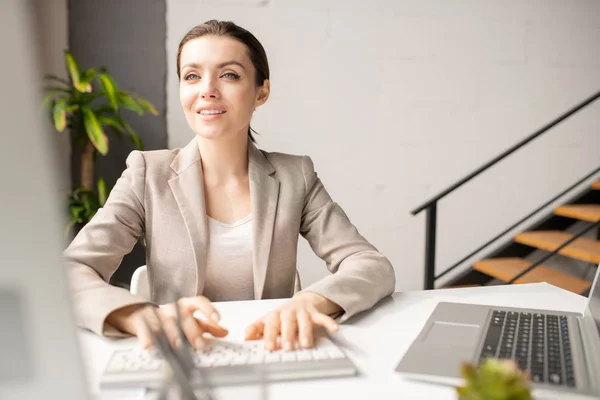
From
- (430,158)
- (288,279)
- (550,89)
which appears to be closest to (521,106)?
(550,89)

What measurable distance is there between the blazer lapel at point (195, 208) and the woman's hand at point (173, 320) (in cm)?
39

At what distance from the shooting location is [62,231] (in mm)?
248

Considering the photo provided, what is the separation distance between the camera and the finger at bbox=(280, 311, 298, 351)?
78 cm

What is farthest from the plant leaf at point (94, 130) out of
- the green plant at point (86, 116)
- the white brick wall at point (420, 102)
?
the white brick wall at point (420, 102)

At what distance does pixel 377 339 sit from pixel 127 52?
252 cm

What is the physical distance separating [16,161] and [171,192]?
42.7 inches

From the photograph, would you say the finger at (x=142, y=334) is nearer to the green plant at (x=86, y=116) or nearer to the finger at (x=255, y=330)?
the finger at (x=255, y=330)

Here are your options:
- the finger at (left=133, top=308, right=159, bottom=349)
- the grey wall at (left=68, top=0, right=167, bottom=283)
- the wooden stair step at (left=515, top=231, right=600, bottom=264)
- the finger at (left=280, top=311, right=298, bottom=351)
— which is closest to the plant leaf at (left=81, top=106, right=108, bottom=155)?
the grey wall at (left=68, top=0, right=167, bottom=283)

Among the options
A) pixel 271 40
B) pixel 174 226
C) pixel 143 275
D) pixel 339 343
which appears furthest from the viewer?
pixel 271 40

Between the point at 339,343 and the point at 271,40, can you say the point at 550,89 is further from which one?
the point at 339,343

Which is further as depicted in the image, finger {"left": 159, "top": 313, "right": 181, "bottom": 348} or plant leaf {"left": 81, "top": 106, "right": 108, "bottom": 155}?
plant leaf {"left": 81, "top": 106, "right": 108, "bottom": 155}

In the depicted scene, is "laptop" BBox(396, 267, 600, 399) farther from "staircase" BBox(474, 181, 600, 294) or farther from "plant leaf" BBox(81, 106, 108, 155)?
"staircase" BBox(474, 181, 600, 294)

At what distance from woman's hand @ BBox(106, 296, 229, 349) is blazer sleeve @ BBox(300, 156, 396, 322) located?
9.0 inches

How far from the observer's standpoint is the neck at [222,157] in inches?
53.1
